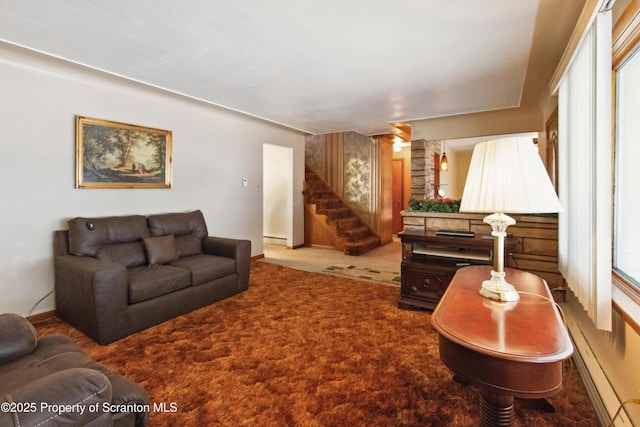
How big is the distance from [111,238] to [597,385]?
399 centimetres

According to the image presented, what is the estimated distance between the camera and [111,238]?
3148 mm

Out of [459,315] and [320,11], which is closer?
[459,315]

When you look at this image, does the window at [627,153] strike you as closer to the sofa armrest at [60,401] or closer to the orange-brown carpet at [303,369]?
the orange-brown carpet at [303,369]

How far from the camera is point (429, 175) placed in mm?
5469

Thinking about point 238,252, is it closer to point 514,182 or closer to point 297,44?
point 297,44

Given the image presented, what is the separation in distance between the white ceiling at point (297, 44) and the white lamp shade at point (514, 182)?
1229mm

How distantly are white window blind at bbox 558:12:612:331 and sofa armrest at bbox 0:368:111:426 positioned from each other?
221cm

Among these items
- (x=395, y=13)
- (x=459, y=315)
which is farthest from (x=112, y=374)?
(x=395, y=13)

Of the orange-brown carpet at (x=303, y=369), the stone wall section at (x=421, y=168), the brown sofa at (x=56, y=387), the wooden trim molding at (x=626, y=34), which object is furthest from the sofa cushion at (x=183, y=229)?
the wooden trim molding at (x=626, y=34)

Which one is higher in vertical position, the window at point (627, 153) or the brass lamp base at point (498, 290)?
the window at point (627, 153)

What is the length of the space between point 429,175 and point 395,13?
3748 millimetres

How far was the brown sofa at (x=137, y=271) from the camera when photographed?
2.49m

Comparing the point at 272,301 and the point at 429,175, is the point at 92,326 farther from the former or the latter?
the point at 429,175

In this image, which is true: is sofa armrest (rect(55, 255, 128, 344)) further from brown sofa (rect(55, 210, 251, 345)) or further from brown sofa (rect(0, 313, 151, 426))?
brown sofa (rect(0, 313, 151, 426))
